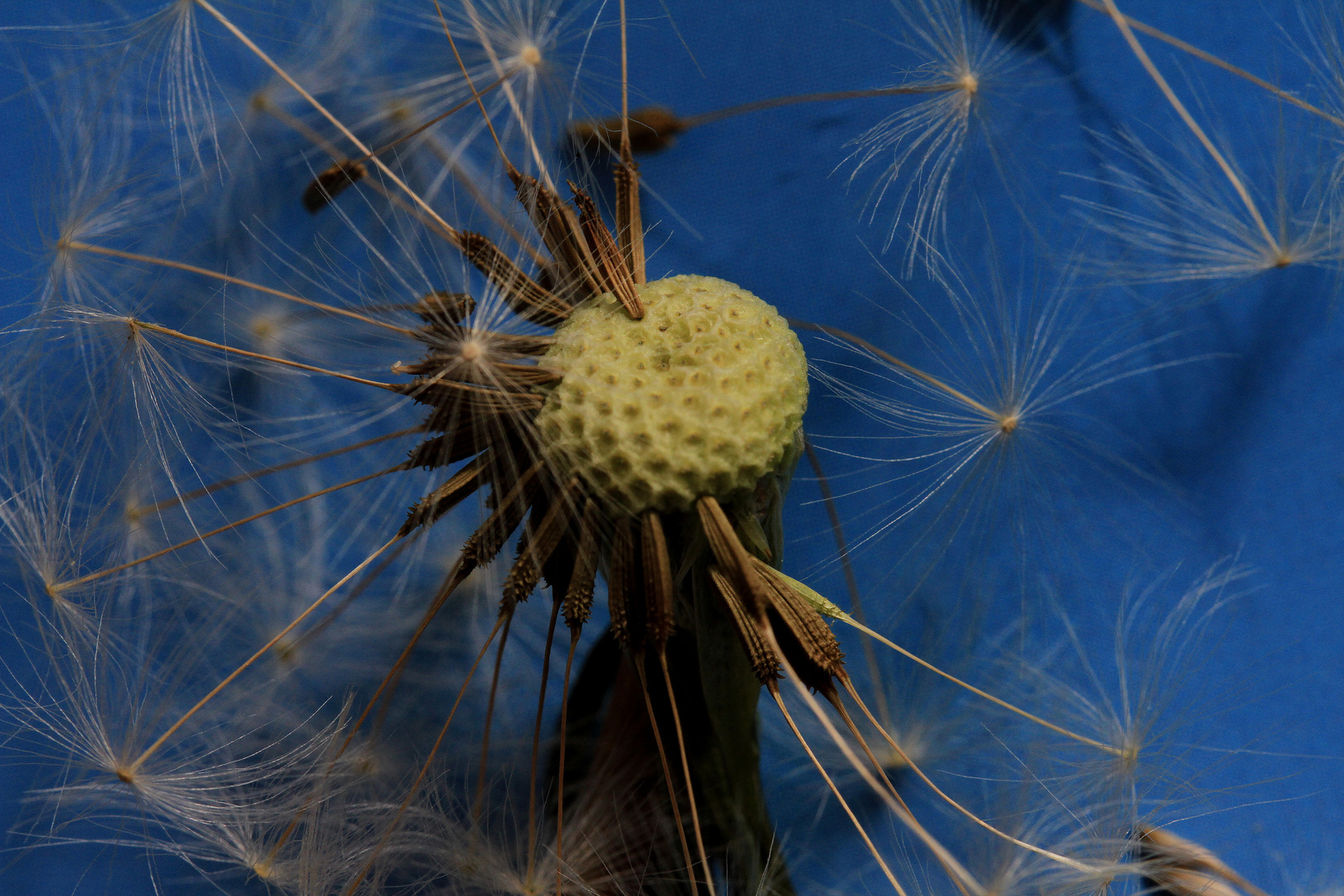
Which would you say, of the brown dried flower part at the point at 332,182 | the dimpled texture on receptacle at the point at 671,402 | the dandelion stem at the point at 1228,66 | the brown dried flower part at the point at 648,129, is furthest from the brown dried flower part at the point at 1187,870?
the brown dried flower part at the point at 332,182

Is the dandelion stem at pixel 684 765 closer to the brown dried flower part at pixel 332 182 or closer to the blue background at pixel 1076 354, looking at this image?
the blue background at pixel 1076 354

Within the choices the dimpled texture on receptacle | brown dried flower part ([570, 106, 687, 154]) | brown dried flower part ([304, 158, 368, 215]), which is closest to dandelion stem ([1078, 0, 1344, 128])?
brown dried flower part ([570, 106, 687, 154])

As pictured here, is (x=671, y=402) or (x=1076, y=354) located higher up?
(x=671, y=402)

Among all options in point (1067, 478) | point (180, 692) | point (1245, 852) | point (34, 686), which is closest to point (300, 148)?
point (180, 692)

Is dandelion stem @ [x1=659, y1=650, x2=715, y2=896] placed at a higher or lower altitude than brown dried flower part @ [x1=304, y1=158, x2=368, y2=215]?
lower

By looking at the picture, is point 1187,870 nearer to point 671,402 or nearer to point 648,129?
point 671,402

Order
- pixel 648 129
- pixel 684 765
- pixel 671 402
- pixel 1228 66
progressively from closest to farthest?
1. pixel 671 402
2. pixel 684 765
3. pixel 1228 66
4. pixel 648 129

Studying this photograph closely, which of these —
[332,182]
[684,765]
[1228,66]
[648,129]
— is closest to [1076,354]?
[1228,66]

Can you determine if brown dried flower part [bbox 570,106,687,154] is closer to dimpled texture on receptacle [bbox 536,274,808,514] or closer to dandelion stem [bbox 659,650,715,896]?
dimpled texture on receptacle [bbox 536,274,808,514]
